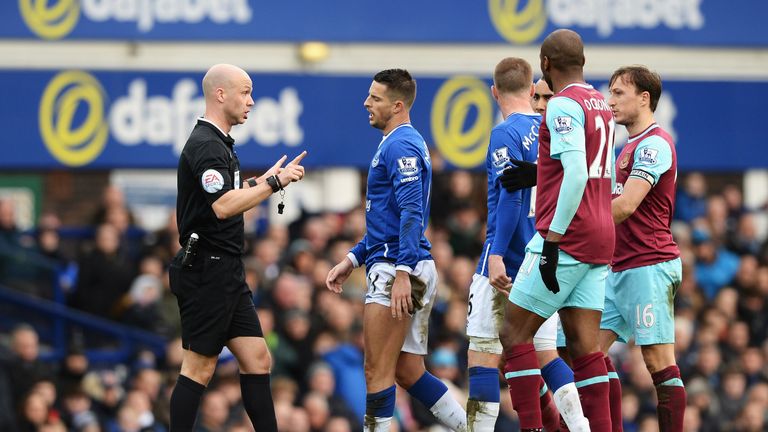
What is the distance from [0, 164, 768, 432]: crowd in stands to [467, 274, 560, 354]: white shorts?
474 cm

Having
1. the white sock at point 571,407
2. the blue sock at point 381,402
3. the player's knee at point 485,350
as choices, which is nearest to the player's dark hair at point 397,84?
the player's knee at point 485,350

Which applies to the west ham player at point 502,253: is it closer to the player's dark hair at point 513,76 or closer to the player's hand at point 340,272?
the player's dark hair at point 513,76

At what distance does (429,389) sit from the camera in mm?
8406

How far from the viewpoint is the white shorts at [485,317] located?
805 cm

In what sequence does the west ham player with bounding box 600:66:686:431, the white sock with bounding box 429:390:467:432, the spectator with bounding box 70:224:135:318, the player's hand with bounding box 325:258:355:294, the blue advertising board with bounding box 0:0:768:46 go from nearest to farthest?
the west ham player with bounding box 600:66:686:431 → the white sock with bounding box 429:390:467:432 → the player's hand with bounding box 325:258:355:294 → the spectator with bounding box 70:224:135:318 → the blue advertising board with bounding box 0:0:768:46

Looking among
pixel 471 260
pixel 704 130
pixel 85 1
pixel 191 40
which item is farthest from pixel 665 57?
pixel 85 1

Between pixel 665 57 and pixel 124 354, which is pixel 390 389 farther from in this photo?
pixel 665 57

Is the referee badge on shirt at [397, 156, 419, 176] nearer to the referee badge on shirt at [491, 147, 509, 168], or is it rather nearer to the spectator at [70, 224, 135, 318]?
the referee badge on shirt at [491, 147, 509, 168]

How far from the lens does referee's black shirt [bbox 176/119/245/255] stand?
25.0ft

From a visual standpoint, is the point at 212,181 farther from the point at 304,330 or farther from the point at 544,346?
the point at 304,330

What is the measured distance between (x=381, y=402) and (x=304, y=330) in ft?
18.0

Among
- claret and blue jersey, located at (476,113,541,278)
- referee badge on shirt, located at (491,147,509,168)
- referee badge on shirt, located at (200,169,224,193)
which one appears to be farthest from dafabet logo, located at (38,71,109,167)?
referee badge on shirt, located at (491,147,509,168)

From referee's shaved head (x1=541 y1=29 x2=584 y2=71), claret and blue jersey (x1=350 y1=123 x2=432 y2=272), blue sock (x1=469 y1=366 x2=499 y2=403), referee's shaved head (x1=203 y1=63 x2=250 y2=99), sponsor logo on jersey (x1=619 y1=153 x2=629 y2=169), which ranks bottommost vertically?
blue sock (x1=469 y1=366 x2=499 y2=403)

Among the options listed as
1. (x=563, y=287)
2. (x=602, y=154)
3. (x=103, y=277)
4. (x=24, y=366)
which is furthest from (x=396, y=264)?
(x=103, y=277)
